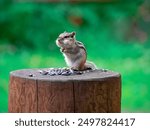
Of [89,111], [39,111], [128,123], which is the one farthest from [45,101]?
[128,123]

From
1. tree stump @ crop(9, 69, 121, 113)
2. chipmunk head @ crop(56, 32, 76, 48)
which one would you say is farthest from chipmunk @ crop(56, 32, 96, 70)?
tree stump @ crop(9, 69, 121, 113)

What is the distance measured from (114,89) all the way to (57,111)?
0.46 m

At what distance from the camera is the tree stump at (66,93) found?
138 inches

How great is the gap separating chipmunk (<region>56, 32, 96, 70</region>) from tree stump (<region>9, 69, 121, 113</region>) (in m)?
0.22

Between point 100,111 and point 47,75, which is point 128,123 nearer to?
point 100,111

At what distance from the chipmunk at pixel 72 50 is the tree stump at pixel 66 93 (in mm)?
222

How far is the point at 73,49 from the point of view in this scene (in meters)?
3.82

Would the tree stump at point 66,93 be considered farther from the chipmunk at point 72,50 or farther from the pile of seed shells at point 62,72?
the chipmunk at point 72,50

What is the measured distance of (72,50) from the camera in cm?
382

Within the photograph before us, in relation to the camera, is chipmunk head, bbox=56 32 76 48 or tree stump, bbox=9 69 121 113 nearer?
tree stump, bbox=9 69 121 113

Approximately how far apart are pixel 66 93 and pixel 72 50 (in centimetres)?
46

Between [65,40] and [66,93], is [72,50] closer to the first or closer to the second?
[65,40]

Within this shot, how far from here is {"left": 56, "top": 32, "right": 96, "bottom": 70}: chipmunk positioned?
12.3 ft

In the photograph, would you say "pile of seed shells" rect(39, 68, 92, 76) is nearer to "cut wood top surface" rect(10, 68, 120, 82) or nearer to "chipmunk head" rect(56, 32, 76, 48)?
"cut wood top surface" rect(10, 68, 120, 82)
